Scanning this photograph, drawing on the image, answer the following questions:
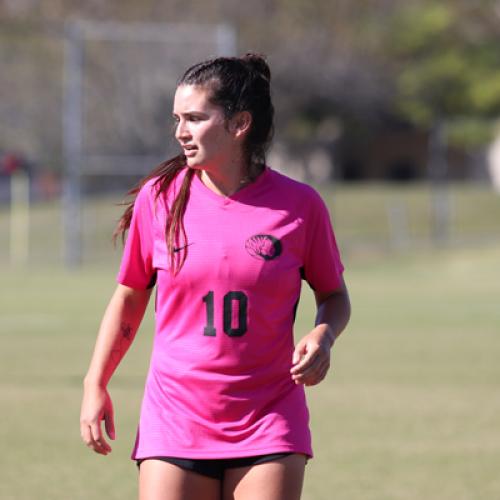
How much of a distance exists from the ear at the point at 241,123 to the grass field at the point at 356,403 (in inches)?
143

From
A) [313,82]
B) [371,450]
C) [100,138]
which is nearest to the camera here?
[371,450]

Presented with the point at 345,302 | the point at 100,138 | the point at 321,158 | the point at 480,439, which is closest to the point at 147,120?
the point at 100,138

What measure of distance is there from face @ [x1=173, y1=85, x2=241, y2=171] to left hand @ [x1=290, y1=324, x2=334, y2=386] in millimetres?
619

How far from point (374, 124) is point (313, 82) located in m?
6.63

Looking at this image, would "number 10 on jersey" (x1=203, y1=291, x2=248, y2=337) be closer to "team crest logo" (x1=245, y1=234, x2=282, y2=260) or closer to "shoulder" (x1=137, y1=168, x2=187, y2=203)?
"team crest logo" (x1=245, y1=234, x2=282, y2=260)

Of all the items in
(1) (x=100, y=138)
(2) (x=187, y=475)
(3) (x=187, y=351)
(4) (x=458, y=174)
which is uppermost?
(3) (x=187, y=351)

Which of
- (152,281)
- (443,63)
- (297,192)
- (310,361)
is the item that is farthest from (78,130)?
(443,63)

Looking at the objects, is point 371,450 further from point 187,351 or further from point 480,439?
point 187,351

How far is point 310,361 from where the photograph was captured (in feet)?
13.2

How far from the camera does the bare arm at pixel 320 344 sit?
4035mm

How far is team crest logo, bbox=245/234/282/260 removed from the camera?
4172mm

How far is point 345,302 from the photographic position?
443cm

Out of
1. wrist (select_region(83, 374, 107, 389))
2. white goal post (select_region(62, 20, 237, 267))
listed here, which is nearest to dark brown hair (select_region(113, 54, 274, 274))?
wrist (select_region(83, 374, 107, 389))

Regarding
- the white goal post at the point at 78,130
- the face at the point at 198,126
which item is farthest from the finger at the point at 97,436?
the white goal post at the point at 78,130
